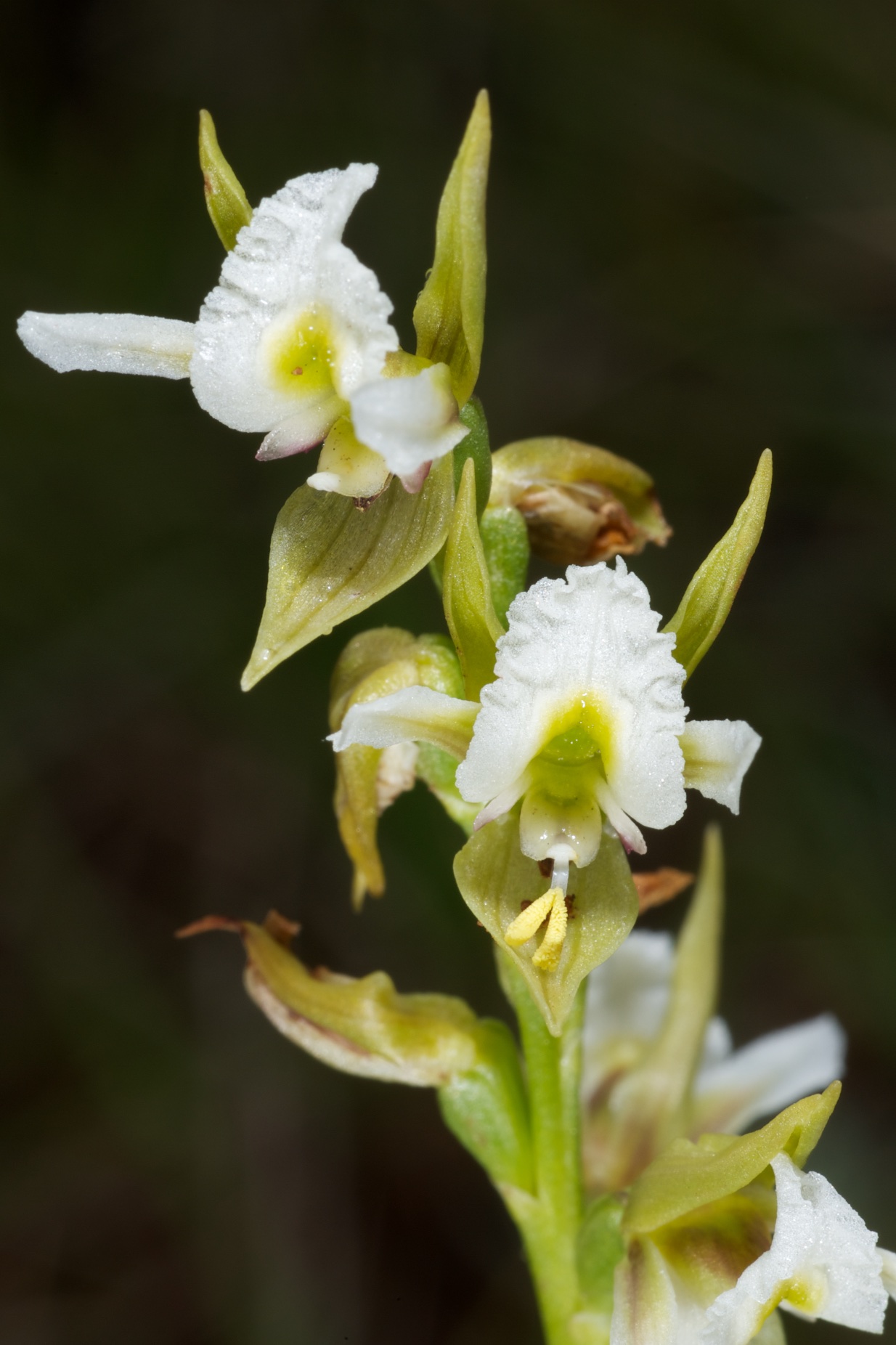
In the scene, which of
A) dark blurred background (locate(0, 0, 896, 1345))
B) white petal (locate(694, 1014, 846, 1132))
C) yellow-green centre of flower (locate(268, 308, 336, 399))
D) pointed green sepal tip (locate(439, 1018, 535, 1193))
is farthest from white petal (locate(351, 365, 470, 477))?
dark blurred background (locate(0, 0, 896, 1345))

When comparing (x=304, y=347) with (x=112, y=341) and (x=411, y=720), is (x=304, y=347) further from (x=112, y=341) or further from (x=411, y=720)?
(x=411, y=720)

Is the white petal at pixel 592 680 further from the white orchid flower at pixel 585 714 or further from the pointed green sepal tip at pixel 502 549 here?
the pointed green sepal tip at pixel 502 549

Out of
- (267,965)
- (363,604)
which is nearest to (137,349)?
(363,604)

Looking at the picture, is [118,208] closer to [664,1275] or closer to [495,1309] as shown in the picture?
[495,1309]

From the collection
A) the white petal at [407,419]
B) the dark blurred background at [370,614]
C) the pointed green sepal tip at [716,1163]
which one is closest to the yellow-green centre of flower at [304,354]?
the white petal at [407,419]

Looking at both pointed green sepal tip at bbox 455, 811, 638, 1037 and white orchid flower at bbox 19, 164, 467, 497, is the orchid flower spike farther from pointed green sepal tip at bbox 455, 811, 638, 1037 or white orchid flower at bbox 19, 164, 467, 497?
white orchid flower at bbox 19, 164, 467, 497
